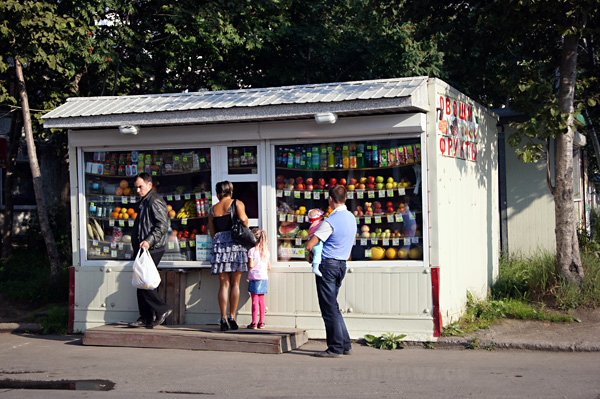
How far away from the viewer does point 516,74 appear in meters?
10.1

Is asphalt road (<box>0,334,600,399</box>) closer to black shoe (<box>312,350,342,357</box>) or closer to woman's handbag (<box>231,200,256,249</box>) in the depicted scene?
black shoe (<box>312,350,342,357</box>)

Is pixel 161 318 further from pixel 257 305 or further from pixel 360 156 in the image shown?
pixel 360 156

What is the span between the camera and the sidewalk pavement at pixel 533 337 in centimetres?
758

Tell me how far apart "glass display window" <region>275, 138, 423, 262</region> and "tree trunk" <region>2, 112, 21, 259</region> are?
263 inches

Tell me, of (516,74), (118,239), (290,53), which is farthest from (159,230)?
(290,53)

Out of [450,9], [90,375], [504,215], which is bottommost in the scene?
[90,375]

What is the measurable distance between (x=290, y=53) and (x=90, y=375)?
919 cm

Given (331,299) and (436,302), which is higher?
(331,299)

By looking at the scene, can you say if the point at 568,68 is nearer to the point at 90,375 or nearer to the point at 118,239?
the point at 118,239

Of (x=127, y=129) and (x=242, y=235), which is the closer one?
(x=242, y=235)

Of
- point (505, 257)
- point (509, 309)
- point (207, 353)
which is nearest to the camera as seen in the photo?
point (207, 353)

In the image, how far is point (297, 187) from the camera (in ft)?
28.9

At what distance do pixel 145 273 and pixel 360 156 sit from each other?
122 inches

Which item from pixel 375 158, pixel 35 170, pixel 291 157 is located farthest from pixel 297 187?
pixel 35 170
